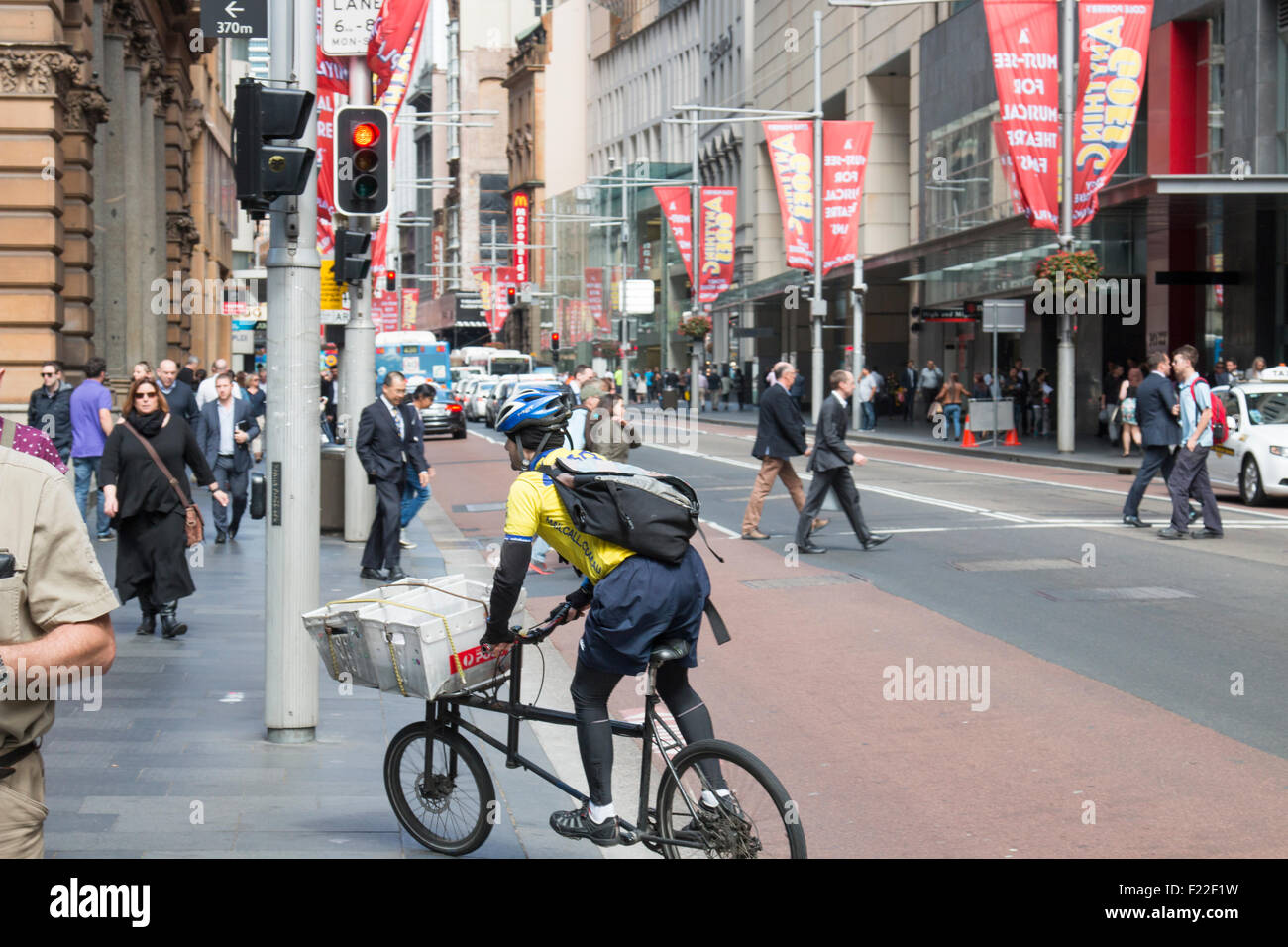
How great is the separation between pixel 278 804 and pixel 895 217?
54488 mm

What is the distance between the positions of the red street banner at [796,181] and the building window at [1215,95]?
1127cm

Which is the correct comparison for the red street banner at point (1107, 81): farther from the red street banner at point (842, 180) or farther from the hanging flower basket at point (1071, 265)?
the red street banner at point (842, 180)

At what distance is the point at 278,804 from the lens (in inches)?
268

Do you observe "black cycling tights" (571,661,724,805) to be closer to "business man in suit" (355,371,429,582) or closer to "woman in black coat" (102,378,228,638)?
"woman in black coat" (102,378,228,638)

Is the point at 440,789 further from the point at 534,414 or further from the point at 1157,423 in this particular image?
the point at 1157,423

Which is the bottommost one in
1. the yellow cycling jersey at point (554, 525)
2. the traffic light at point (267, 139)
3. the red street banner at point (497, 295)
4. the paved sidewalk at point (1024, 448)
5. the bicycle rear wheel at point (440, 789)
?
the bicycle rear wheel at point (440, 789)

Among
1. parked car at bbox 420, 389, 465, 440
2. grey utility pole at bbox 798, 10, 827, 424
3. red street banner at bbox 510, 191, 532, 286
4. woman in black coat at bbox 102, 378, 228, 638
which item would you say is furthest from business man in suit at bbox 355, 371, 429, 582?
red street banner at bbox 510, 191, 532, 286

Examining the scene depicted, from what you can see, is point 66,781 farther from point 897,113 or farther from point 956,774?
point 897,113

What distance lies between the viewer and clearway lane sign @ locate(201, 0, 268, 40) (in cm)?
825

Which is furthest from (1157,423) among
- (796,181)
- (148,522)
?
(796,181)

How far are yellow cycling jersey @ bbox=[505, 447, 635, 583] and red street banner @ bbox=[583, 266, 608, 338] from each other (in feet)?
247

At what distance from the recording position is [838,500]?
16562 millimetres
